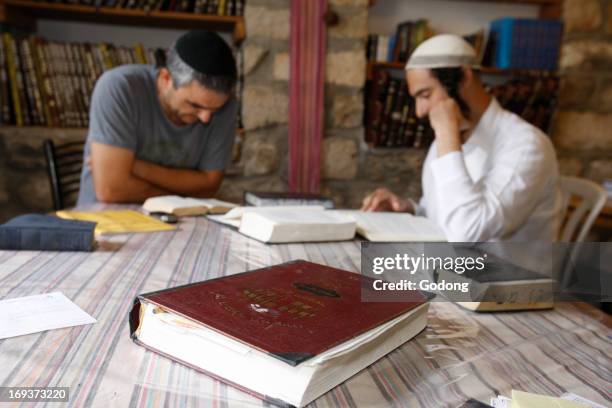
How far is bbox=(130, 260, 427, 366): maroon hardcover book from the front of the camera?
0.53 meters

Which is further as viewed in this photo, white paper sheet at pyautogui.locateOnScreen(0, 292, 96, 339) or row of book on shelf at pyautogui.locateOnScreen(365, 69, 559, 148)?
row of book on shelf at pyautogui.locateOnScreen(365, 69, 559, 148)

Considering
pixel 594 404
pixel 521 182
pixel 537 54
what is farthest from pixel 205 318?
pixel 537 54

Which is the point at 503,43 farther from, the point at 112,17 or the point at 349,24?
the point at 112,17

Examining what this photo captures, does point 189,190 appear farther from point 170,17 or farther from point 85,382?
point 85,382

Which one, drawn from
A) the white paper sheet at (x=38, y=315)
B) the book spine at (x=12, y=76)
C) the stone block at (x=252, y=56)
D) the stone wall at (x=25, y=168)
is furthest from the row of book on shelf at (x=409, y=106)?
the white paper sheet at (x=38, y=315)

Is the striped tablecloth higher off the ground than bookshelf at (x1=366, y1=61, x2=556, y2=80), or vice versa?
bookshelf at (x1=366, y1=61, x2=556, y2=80)

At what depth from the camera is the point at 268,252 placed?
41.9 inches

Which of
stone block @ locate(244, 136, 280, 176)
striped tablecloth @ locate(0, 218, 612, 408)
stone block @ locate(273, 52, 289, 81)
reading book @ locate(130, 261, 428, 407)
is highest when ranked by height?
stone block @ locate(273, 52, 289, 81)

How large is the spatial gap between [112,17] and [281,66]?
85 centimetres

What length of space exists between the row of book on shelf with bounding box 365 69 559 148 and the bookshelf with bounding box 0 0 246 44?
2.50 feet

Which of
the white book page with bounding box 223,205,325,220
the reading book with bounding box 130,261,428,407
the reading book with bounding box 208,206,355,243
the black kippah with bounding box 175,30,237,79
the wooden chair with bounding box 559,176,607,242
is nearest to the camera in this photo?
the reading book with bounding box 130,261,428,407

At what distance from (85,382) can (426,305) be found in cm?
42

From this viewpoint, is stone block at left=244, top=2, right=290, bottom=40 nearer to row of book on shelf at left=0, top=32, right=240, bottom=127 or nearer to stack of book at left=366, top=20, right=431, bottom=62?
stack of book at left=366, top=20, right=431, bottom=62

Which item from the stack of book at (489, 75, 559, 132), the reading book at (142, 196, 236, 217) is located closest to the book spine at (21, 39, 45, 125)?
the reading book at (142, 196, 236, 217)
